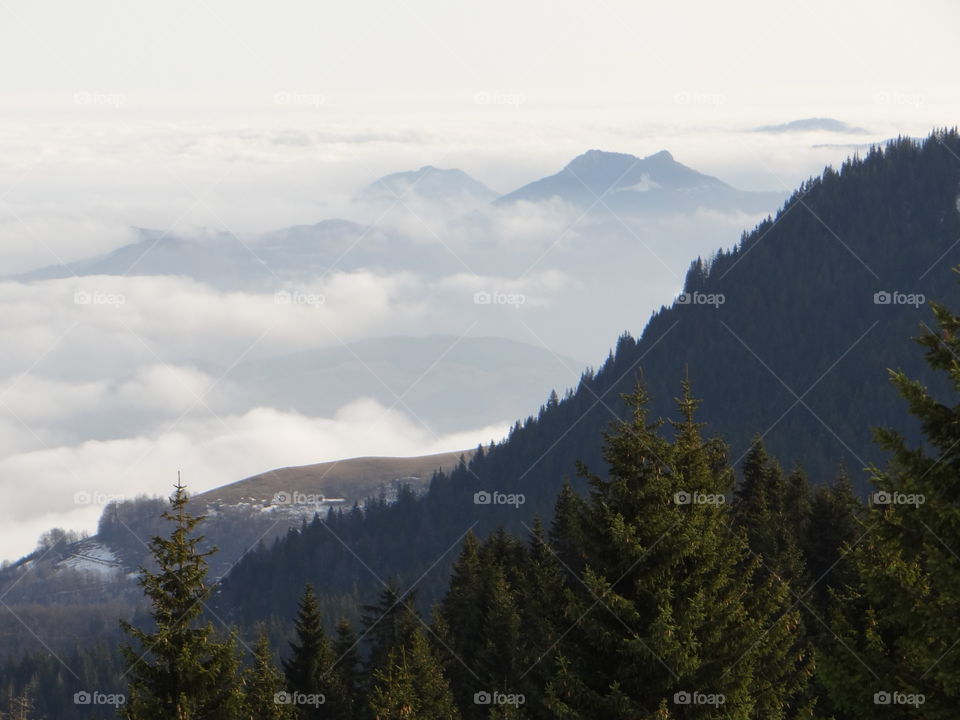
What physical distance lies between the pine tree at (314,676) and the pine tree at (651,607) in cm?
2468

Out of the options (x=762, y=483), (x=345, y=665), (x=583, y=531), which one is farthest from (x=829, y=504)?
(x=583, y=531)

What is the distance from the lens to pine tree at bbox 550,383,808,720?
2398 centimetres

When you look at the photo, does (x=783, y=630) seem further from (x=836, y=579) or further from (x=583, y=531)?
(x=836, y=579)

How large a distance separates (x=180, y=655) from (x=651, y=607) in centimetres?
1021

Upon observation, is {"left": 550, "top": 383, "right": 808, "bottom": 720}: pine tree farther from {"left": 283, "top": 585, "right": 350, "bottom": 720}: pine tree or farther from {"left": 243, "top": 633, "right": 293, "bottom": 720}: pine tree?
{"left": 283, "top": 585, "right": 350, "bottom": 720}: pine tree

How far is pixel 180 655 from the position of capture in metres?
26.9

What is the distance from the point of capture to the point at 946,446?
1783cm

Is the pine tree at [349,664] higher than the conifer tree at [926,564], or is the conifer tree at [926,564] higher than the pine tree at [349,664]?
the conifer tree at [926,564]

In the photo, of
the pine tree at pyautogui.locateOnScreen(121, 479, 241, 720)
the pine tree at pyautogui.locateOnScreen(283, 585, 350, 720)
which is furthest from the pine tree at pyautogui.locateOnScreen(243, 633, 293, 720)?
the pine tree at pyautogui.locateOnScreen(283, 585, 350, 720)

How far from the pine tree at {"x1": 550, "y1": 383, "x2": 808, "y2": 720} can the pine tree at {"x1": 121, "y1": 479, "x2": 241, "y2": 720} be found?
771cm

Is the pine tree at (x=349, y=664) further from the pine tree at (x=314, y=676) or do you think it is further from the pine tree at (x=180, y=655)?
the pine tree at (x=180, y=655)

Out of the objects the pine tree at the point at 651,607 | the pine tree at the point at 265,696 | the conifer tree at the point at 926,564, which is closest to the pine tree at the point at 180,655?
the pine tree at the point at 265,696

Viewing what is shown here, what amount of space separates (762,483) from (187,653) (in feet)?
124

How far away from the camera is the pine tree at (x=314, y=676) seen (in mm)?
47812
